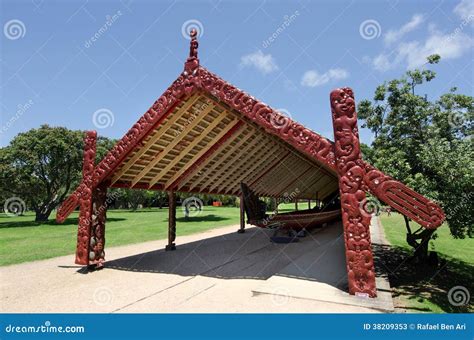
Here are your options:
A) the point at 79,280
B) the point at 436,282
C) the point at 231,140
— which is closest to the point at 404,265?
the point at 436,282

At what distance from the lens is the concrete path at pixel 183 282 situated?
668 centimetres

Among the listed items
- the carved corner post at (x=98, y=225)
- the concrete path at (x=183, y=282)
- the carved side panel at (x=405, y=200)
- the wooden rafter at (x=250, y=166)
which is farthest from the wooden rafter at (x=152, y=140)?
the carved side panel at (x=405, y=200)

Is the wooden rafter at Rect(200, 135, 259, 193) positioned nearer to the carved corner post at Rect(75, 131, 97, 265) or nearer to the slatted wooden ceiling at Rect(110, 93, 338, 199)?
the slatted wooden ceiling at Rect(110, 93, 338, 199)

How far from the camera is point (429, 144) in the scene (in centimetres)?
959

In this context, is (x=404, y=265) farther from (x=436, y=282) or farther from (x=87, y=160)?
(x=87, y=160)

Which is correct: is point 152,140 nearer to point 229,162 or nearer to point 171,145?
point 171,145

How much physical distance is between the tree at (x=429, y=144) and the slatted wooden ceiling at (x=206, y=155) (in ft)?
11.3

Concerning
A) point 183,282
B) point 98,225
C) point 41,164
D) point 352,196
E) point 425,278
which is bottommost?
point 425,278

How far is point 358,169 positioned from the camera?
7.08m

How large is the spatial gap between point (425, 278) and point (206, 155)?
30.9 feet

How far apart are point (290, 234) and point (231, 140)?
8.95 metres

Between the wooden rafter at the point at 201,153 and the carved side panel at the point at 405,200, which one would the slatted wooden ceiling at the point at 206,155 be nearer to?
the wooden rafter at the point at 201,153

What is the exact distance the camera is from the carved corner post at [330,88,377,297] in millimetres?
6816

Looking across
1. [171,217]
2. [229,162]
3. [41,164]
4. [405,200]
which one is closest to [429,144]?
[405,200]
